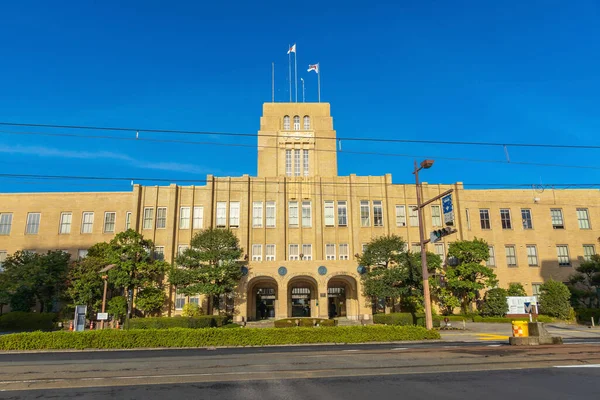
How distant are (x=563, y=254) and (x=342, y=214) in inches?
954

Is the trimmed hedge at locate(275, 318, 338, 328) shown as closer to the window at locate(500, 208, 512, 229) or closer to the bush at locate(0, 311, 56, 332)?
the bush at locate(0, 311, 56, 332)

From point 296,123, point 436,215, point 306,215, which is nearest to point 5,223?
point 306,215

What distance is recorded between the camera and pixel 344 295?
42.1 meters

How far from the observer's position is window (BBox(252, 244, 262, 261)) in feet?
140

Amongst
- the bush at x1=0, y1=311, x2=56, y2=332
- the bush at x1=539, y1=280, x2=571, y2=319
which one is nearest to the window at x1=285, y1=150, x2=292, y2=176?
the bush at x1=0, y1=311, x2=56, y2=332

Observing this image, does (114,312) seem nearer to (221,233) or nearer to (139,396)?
(221,233)

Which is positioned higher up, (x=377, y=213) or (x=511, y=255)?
(x=377, y=213)

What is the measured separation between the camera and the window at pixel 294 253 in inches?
1689

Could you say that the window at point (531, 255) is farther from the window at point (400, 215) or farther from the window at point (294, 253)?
the window at point (294, 253)

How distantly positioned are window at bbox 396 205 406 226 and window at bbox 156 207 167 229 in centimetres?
2483

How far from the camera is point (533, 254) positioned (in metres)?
44.4

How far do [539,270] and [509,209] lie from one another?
704 centimetres

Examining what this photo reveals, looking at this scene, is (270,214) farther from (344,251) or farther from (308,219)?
(344,251)

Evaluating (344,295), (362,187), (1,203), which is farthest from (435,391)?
(1,203)
